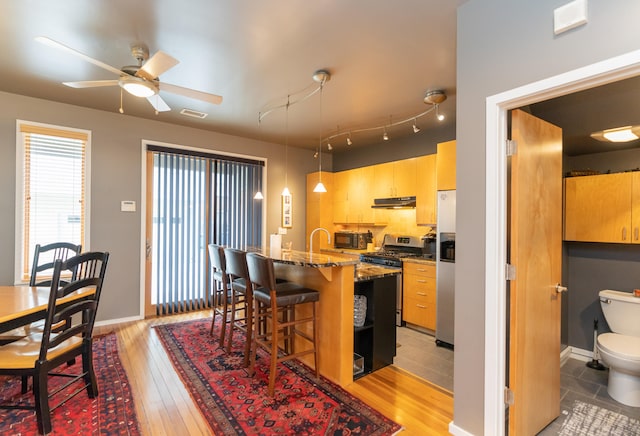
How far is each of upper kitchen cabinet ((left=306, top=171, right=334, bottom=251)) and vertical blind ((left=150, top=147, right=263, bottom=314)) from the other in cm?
123

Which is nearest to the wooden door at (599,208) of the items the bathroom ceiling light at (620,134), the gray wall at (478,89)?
the bathroom ceiling light at (620,134)

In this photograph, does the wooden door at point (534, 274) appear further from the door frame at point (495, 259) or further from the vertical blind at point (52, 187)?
the vertical blind at point (52, 187)

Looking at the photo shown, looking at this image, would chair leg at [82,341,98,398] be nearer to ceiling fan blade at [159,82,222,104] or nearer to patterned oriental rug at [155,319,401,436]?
patterned oriental rug at [155,319,401,436]

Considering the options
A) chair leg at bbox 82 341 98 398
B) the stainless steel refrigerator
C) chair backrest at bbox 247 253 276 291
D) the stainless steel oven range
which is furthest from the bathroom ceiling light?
chair leg at bbox 82 341 98 398

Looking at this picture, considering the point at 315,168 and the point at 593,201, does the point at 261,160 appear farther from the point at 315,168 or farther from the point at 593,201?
the point at 593,201

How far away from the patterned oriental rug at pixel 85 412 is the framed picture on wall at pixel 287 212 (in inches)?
130

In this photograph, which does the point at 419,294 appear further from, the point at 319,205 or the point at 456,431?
the point at 319,205

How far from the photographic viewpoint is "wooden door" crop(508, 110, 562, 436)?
183 cm

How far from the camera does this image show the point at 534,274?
195cm

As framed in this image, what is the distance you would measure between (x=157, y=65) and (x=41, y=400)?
7.39 feet

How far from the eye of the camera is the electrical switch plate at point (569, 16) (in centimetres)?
142

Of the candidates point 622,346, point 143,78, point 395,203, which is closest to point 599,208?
point 622,346

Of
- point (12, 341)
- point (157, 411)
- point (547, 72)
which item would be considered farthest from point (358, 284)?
point (12, 341)

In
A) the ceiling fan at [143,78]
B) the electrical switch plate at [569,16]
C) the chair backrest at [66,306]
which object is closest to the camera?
the electrical switch plate at [569,16]
